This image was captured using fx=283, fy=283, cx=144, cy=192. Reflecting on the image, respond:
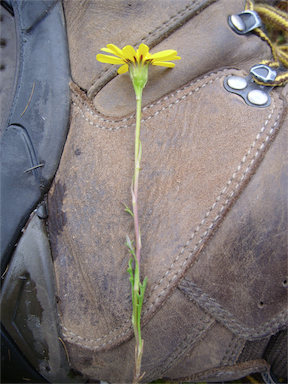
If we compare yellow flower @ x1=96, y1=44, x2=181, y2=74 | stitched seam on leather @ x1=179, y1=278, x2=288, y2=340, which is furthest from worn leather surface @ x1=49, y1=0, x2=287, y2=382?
yellow flower @ x1=96, y1=44, x2=181, y2=74

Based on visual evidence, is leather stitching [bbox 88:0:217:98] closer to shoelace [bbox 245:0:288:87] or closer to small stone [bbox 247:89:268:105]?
shoelace [bbox 245:0:288:87]

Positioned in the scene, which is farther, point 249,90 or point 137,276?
point 249,90

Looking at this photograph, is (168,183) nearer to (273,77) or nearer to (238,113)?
(238,113)

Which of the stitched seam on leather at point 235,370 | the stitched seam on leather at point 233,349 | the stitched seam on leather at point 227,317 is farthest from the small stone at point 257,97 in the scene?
the stitched seam on leather at point 235,370

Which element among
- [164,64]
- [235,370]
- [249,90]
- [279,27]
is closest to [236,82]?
[249,90]

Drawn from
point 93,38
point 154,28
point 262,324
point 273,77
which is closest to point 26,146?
point 93,38

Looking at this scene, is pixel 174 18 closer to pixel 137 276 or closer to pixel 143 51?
pixel 143 51

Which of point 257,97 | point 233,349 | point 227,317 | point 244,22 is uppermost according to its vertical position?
point 244,22
